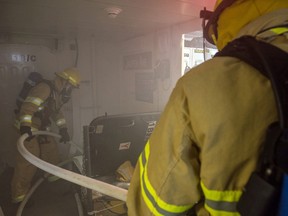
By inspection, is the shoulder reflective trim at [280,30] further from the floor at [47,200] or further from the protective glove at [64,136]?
the protective glove at [64,136]

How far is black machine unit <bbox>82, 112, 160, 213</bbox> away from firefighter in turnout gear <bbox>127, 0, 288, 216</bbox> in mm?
1316

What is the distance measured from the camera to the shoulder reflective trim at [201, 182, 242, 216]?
0.50 m

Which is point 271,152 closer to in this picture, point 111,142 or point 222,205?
point 222,205

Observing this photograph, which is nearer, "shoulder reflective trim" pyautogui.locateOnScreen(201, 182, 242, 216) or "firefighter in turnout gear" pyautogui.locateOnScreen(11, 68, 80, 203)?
"shoulder reflective trim" pyautogui.locateOnScreen(201, 182, 242, 216)

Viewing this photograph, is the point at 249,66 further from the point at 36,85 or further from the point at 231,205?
the point at 36,85

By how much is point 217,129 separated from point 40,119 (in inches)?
118

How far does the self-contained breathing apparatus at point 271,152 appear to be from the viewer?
40cm

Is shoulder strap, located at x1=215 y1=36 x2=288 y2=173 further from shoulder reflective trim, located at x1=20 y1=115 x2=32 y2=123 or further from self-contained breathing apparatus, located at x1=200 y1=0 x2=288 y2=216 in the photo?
shoulder reflective trim, located at x1=20 y1=115 x2=32 y2=123

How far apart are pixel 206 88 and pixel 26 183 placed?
2.95 m

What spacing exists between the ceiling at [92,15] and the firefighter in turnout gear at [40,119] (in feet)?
2.33

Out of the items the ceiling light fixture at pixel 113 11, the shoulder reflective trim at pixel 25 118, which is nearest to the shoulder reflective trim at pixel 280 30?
the ceiling light fixture at pixel 113 11

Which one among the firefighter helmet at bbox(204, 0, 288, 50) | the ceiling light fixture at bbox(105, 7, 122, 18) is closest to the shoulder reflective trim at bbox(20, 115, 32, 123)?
the ceiling light fixture at bbox(105, 7, 122, 18)

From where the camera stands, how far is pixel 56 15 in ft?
7.15

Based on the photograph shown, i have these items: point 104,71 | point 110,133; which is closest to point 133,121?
point 110,133
